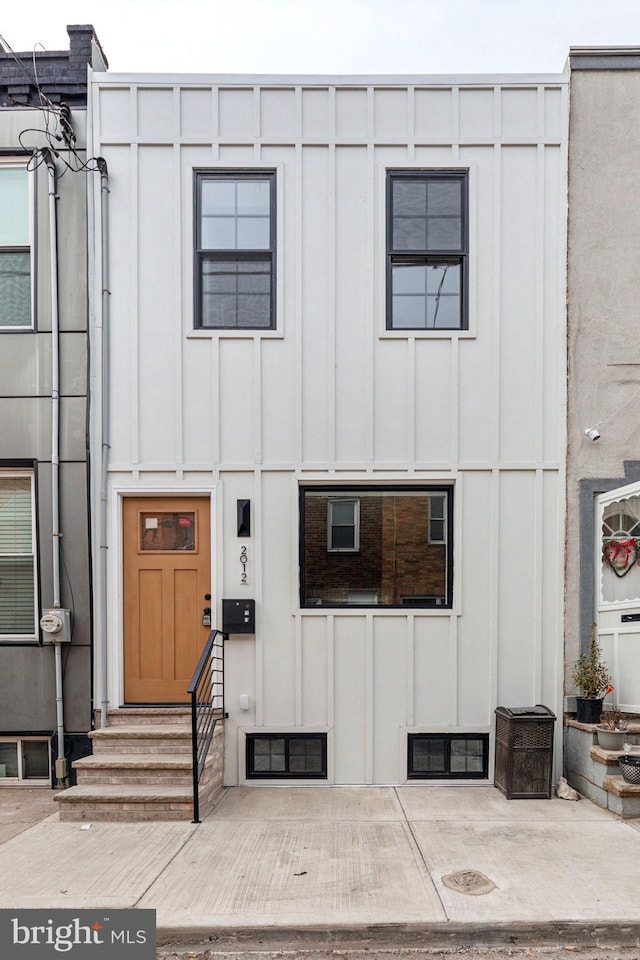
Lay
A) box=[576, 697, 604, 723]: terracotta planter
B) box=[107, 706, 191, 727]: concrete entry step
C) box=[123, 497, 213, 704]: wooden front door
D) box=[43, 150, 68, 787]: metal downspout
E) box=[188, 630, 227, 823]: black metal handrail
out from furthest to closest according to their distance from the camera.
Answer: box=[123, 497, 213, 704]: wooden front door → box=[43, 150, 68, 787]: metal downspout → box=[107, 706, 191, 727]: concrete entry step → box=[576, 697, 604, 723]: terracotta planter → box=[188, 630, 227, 823]: black metal handrail

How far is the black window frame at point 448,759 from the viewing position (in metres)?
5.96

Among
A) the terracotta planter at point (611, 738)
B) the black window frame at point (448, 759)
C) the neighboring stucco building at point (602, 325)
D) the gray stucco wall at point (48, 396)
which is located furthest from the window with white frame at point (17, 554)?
the terracotta planter at point (611, 738)

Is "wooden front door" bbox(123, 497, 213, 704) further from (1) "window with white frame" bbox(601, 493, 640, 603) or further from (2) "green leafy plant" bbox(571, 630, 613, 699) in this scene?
(1) "window with white frame" bbox(601, 493, 640, 603)

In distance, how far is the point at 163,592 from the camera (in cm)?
618

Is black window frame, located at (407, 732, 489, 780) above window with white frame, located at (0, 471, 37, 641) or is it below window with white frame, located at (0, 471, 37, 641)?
below

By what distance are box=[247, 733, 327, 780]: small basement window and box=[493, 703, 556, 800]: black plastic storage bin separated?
1.77 meters

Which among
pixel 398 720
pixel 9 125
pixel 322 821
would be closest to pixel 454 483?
pixel 398 720

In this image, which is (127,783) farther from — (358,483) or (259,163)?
(259,163)

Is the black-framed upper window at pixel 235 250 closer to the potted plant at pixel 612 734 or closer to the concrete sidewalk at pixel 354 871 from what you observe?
the concrete sidewalk at pixel 354 871

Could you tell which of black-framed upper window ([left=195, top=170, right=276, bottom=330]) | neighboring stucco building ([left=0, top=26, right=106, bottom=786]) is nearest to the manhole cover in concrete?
neighboring stucco building ([left=0, top=26, right=106, bottom=786])

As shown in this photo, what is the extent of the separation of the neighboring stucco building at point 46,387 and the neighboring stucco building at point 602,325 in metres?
4.95

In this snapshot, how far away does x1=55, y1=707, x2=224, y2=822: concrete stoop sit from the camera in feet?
16.8

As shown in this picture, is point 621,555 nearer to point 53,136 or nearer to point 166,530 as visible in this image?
point 166,530

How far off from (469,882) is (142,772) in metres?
2.89
